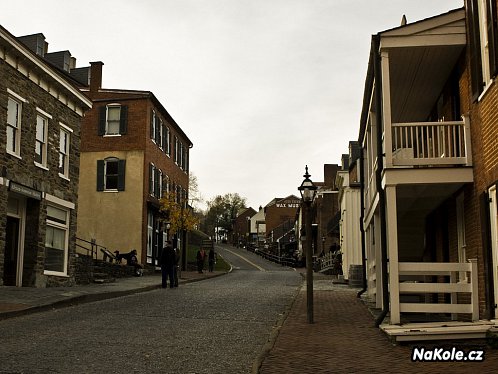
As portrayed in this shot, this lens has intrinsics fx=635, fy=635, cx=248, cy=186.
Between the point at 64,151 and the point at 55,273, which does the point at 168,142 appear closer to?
the point at 64,151

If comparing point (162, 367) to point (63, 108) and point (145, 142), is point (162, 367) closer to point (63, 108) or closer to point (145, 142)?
point (63, 108)

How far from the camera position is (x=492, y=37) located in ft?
33.5

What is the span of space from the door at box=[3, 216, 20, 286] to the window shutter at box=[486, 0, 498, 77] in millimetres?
14590

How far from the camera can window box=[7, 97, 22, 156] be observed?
60.2 feet

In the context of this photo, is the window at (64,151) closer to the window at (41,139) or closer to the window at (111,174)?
the window at (41,139)

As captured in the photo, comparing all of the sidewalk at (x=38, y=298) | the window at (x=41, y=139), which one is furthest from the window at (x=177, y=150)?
the sidewalk at (x=38, y=298)

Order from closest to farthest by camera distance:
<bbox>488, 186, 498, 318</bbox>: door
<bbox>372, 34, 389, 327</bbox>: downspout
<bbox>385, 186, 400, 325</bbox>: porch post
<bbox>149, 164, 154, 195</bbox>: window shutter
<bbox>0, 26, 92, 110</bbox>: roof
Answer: <bbox>488, 186, 498, 318</bbox>: door, <bbox>385, 186, 400, 325</bbox>: porch post, <bbox>372, 34, 389, 327</bbox>: downspout, <bbox>0, 26, 92, 110</bbox>: roof, <bbox>149, 164, 154, 195</bbox>: window shutter

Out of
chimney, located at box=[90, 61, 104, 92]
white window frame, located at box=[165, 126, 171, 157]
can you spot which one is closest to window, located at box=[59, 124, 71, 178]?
chimney, located at box=[90, 61, 104, 92]

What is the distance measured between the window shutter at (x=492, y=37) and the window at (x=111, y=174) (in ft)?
84.0

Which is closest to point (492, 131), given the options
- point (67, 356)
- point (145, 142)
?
point (67, 356)

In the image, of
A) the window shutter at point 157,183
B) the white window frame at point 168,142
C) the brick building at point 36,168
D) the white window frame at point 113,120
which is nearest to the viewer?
the brick building at point 36,168

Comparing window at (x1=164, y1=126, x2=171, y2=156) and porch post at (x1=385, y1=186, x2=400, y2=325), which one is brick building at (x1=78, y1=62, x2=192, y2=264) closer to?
window at (x1=164, y1=126, x2=171, y2=156)

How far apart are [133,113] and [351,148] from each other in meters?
12.6

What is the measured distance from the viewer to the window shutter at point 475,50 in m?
11.0
